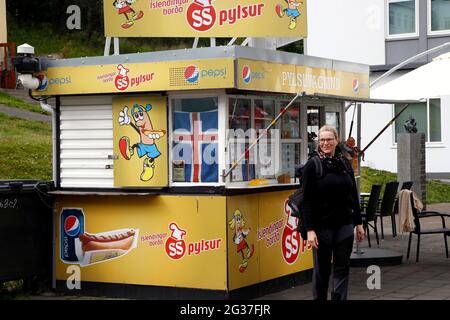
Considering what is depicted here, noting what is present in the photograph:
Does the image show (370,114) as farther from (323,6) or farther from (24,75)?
(24,75)

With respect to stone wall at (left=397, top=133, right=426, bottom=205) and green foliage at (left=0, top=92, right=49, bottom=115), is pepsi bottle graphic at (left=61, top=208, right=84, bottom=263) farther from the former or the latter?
green foliage at (left=0, top=92, right=49, bottom=115)

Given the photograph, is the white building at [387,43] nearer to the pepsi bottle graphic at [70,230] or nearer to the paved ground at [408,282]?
the paved ground at [408,282]

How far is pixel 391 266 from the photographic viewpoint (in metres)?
12.2

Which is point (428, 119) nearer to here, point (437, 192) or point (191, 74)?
point (437, 192)

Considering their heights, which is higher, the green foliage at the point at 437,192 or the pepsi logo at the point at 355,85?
the pepsi logo at the point at 355,85

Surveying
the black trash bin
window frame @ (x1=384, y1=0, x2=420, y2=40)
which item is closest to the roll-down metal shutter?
the black trash bin

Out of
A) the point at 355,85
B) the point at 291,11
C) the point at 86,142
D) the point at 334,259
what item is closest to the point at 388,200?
the point at 355,85

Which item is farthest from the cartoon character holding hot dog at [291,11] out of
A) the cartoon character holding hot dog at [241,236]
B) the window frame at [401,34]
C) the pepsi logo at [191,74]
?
the window frame at [401,34]

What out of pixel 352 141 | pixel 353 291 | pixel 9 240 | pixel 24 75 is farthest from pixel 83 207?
pixel 352 141

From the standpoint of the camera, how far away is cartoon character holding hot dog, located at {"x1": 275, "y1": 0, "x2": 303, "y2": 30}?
422 inches

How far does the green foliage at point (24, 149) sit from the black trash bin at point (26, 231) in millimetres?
7585

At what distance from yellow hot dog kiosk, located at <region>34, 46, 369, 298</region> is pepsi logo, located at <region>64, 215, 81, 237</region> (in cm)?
1

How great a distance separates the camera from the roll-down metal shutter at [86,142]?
1032cm

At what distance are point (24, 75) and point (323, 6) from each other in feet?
81.1
